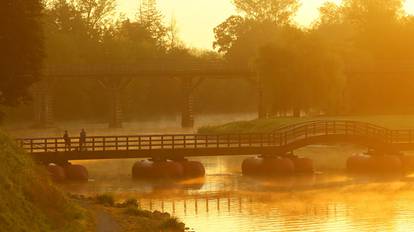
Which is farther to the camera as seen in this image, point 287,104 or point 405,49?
point 405,49

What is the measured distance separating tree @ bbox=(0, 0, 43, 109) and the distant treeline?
21.3m

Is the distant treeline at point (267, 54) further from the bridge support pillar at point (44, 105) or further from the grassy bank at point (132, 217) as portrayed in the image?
the grassy bank at point (132, 217)

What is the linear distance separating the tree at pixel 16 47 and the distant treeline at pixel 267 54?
840 inches

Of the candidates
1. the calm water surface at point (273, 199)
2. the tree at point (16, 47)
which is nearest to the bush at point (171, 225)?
the calm water surface at point (273, 199)

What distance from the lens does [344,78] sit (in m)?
108

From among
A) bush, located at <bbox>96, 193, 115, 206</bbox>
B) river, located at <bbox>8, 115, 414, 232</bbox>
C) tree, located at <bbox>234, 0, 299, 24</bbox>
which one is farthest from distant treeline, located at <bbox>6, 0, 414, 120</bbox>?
bush, located at <bbox>96, 193, 115, 206</bbox>

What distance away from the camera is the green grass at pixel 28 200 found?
2991cm

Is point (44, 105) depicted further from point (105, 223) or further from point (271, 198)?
point (105, 223)

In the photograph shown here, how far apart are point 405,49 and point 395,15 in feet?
33.6

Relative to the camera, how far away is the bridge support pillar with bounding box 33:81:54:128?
123 metres

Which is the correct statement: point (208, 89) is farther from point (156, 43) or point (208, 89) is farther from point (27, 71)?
point (27, 71)

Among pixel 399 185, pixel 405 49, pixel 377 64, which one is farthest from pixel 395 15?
pixel 399 185

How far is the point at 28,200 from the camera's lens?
32844 millimetres

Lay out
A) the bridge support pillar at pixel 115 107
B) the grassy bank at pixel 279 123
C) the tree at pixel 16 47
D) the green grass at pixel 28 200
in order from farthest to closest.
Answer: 1. the bridge support pillar at pixel 115 107
2. the grassy bank at pixel 279 123
3. the tree at pixel 16 47
4. the green grass at pixel 28 200
